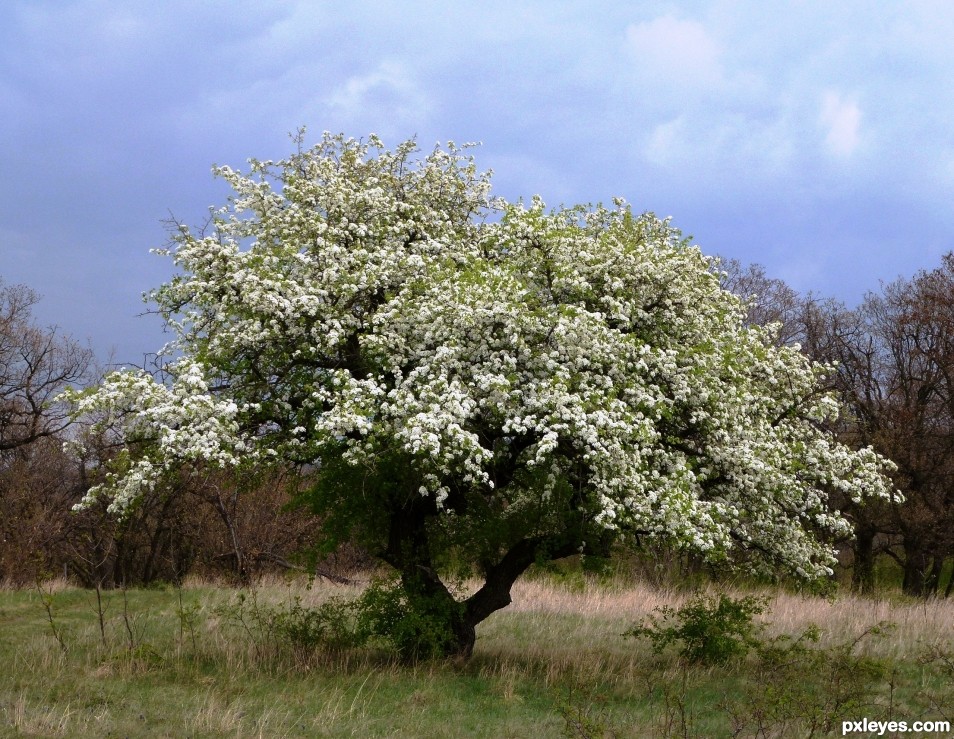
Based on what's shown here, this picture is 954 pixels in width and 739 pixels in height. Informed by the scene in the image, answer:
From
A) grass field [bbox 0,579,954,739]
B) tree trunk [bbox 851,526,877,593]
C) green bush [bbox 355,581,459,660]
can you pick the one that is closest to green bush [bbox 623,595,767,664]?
grass field [bbox 0,579,954,739]

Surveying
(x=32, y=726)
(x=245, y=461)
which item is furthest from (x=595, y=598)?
(x=32, y=726)

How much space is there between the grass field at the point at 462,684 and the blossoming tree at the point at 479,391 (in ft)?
6.11

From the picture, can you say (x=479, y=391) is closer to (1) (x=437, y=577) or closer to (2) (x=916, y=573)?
Result: (1) (x=437, y=577)

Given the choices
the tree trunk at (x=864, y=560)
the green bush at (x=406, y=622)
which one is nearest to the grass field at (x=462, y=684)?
the green bush at (x=406, y=622)

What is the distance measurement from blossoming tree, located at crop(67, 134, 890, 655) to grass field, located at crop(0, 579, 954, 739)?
186 cm

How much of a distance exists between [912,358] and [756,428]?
25129 millimetres

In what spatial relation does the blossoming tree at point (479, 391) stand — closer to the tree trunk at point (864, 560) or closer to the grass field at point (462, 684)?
the grass field at point (462, 684)

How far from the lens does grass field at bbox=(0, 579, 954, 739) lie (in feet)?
39.4

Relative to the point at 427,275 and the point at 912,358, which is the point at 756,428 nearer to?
the point at 427,275
